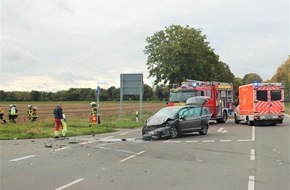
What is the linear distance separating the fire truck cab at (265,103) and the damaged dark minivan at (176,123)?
6.91m

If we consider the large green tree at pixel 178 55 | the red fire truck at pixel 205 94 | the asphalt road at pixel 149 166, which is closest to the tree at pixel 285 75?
the large green tree at pixel 178 55

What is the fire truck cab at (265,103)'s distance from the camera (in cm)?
2791

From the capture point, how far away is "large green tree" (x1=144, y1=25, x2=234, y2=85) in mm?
59656

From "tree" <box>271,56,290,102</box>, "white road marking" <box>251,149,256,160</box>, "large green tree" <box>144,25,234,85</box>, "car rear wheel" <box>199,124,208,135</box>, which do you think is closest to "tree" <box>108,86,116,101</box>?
"tree" <box>271,56,290,102</box>

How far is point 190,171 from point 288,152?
496 cm

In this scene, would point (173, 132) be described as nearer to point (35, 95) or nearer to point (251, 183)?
point (251, 183)

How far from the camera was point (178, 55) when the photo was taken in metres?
60.2

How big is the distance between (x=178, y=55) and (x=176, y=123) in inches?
1606

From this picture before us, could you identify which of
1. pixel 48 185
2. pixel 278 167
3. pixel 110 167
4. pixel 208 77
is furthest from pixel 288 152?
pixel 208 77

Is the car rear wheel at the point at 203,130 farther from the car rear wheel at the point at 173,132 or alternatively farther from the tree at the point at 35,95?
the tree at the point at 35,95

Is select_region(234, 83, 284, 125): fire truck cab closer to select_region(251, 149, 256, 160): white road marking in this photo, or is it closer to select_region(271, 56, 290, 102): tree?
select_region(251, 149, 256, 160): white road marking

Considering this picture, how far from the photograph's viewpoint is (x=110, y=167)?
444 inches

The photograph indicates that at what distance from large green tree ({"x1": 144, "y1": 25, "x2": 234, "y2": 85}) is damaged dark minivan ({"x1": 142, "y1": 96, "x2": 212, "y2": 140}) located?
36.4 meters

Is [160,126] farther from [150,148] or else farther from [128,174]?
[128,174]
